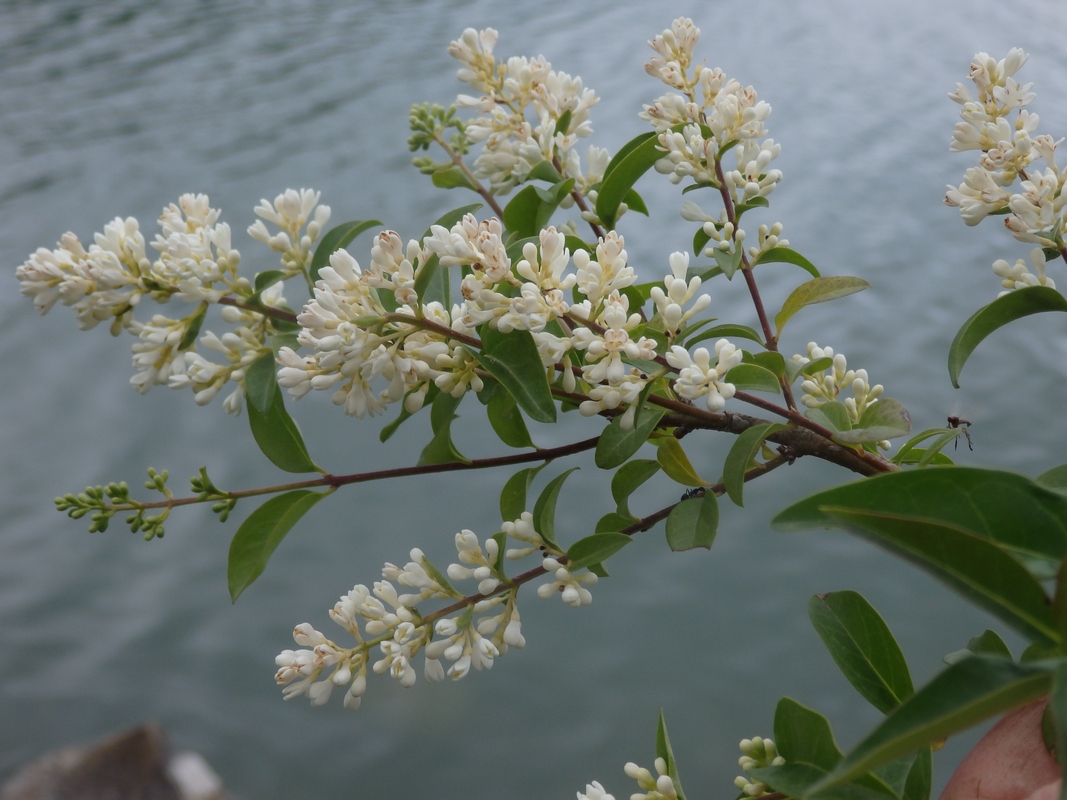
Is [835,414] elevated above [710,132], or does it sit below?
below

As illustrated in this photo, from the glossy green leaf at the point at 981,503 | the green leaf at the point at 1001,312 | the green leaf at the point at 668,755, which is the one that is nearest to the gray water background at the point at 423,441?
the green leaf at the point at 668,755

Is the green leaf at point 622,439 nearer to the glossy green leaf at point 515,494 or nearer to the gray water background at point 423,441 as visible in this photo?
the glossy green leaf at point 515,494

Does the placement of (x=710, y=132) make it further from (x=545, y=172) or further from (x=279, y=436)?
(x=279, y=436)

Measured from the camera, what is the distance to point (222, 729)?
5.01 feet

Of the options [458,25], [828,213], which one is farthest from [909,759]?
[458,25]

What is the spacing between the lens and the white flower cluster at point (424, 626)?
1.39 ft

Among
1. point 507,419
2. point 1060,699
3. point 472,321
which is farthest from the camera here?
point 507,419

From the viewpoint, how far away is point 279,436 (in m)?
0.48

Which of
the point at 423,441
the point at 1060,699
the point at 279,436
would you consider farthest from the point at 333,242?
the point at 423,441

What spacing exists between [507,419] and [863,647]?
22 cm

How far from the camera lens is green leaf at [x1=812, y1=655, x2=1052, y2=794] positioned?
0.68ft

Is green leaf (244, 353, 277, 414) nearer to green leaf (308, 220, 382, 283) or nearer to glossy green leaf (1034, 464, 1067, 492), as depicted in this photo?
green leaf (308, 220, 382, 283)

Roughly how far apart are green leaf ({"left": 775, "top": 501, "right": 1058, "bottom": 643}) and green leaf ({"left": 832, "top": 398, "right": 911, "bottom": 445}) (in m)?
0.15

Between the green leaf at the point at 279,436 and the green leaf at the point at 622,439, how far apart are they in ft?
0.59
